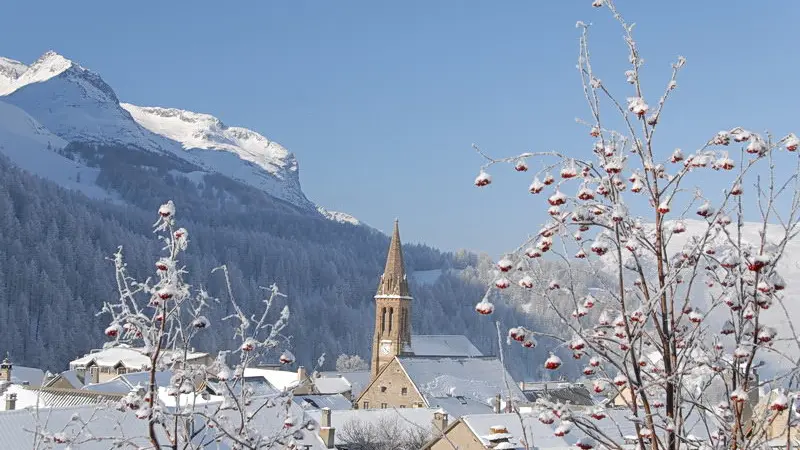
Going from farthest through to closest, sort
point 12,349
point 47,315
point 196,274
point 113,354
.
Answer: point 196,274
point 47,315
point 12,349
point 113,354

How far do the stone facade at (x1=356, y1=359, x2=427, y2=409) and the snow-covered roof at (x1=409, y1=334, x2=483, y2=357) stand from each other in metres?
28.0

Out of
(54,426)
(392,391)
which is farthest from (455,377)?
(54,426)

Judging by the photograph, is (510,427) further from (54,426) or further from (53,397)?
(53,397)

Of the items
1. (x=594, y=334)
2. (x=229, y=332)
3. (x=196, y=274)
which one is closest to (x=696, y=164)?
(x=594, y=334)

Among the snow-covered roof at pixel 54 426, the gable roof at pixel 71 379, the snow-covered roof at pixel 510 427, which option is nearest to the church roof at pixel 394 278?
the gable roof at pixel 71 379

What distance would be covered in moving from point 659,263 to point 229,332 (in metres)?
151

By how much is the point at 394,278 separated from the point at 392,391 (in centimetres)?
1852

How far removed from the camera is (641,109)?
625 cm

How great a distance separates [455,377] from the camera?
71812 mm

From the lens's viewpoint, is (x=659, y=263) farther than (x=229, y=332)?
No

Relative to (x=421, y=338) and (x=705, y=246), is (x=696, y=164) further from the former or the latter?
(x=421, y=338)

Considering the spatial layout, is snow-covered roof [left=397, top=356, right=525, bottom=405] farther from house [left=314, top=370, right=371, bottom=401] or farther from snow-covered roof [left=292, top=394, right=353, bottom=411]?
house [left=314, top=370, right=371, bottom=401]

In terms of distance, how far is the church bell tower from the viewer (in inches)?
3361

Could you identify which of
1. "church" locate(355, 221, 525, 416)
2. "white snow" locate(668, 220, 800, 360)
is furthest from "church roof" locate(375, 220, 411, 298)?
"white snow" locate(668, 220, 800, 360)
